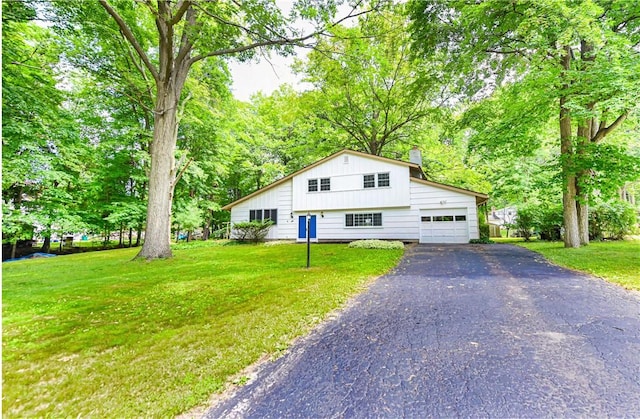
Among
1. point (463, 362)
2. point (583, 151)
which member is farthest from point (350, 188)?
point (463, 362)

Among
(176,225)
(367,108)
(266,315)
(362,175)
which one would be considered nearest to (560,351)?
(266,315)

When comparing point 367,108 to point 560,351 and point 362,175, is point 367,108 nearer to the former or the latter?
point 362,175

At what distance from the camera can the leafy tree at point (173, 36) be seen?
7609 mm

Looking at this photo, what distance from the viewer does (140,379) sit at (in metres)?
2.60

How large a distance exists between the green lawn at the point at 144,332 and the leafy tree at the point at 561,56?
7882 millimetres

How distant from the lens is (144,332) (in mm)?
3678

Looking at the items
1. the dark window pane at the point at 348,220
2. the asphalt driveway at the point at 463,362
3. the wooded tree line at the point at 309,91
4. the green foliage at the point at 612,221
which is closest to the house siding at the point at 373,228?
the dark window pane at the point at 348,220

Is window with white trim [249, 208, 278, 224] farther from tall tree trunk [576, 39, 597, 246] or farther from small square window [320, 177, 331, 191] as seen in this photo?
tall tree trunk [576, 39, 597, 246]

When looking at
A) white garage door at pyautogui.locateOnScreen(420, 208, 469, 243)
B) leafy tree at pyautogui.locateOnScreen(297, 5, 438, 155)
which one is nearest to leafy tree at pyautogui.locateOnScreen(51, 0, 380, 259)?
leafy tree at pyautogui.locateOnScreen(297, 5, 438, 155)

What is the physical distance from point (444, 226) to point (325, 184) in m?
6.98

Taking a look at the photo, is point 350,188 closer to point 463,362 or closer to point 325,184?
point 325,184

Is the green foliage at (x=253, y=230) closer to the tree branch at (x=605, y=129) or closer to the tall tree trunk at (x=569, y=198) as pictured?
the tall tree trunk at (x=569, y=198)

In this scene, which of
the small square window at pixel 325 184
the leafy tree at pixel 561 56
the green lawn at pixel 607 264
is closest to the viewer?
the green lawn at pixel 607 264

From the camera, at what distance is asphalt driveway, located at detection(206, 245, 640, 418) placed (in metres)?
2.29
